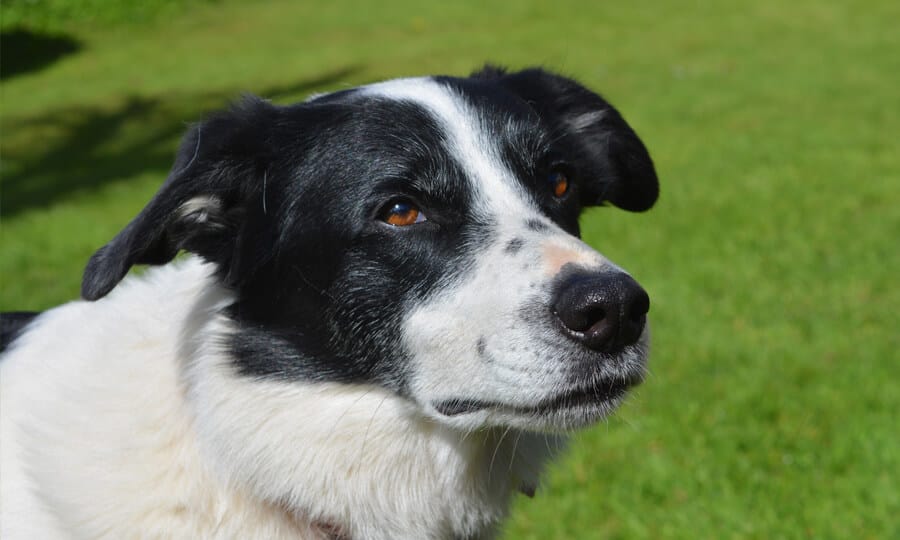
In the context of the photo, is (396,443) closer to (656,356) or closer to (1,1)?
(656,356)

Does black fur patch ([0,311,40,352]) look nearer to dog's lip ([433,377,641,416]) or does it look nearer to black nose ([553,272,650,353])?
dog's lip ([433,377,641,416])

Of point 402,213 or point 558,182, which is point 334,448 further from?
point 558,182

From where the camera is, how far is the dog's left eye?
2570 millimetres

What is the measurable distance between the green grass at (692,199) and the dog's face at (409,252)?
1548 millimetres

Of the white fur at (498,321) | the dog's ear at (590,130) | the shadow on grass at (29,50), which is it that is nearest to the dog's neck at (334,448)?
the white fur at (498,321)

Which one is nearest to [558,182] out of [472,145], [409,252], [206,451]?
[472,145]

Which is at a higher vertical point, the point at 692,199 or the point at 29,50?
the point at 692,199

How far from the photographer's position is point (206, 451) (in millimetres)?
2496

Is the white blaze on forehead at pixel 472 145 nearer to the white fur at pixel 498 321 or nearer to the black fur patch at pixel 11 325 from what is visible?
the white fur at pixel 498 321

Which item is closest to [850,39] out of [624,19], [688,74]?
[688,74]

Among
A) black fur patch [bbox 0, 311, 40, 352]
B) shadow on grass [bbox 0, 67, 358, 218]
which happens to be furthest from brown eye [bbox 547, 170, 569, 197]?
shadow on grass [bbox 0, 67, 358, 218]

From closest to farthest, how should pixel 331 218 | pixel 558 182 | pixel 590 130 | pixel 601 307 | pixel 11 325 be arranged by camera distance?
pixel 601 307 < pixel 331 218 < pixel 558 182 < pixel 11 325 < pixel 590 130

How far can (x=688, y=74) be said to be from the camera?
48.0ft

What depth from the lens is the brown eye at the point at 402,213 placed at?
2570mm
